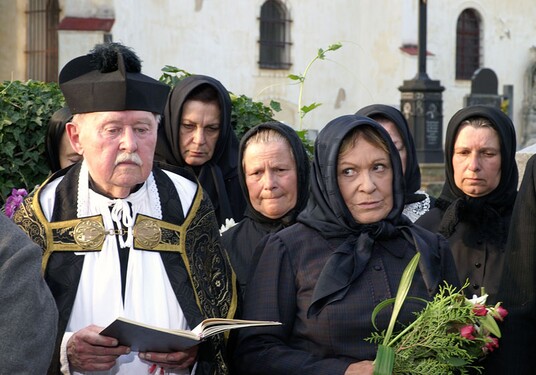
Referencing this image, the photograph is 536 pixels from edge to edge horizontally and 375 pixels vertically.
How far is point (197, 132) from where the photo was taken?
6188mm

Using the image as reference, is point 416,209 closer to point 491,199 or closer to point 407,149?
point 407,149

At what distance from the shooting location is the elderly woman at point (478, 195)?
568 cm

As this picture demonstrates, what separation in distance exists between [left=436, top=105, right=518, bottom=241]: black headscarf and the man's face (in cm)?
203

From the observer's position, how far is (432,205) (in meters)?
6.46

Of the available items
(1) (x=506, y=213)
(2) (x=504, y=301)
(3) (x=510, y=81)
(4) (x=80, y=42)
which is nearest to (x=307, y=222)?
(2) (x=504, y=301)

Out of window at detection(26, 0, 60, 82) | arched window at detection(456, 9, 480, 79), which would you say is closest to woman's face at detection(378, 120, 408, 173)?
window at detection(26, 0, 60, 82)

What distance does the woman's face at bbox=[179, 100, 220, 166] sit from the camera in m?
6.16

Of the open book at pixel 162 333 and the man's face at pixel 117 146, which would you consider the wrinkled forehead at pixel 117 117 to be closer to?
the man's face at pixel 117 146

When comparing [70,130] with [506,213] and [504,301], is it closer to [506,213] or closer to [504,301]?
[504,301]

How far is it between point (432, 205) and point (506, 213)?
0.70 metres

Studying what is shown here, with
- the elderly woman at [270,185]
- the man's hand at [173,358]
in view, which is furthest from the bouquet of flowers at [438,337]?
the elderly woman at [270,185]

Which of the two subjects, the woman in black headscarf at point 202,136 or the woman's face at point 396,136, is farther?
the woman's face at point 396,136

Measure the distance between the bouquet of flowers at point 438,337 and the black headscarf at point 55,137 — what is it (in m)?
2.42

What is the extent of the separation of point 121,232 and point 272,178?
127cm
